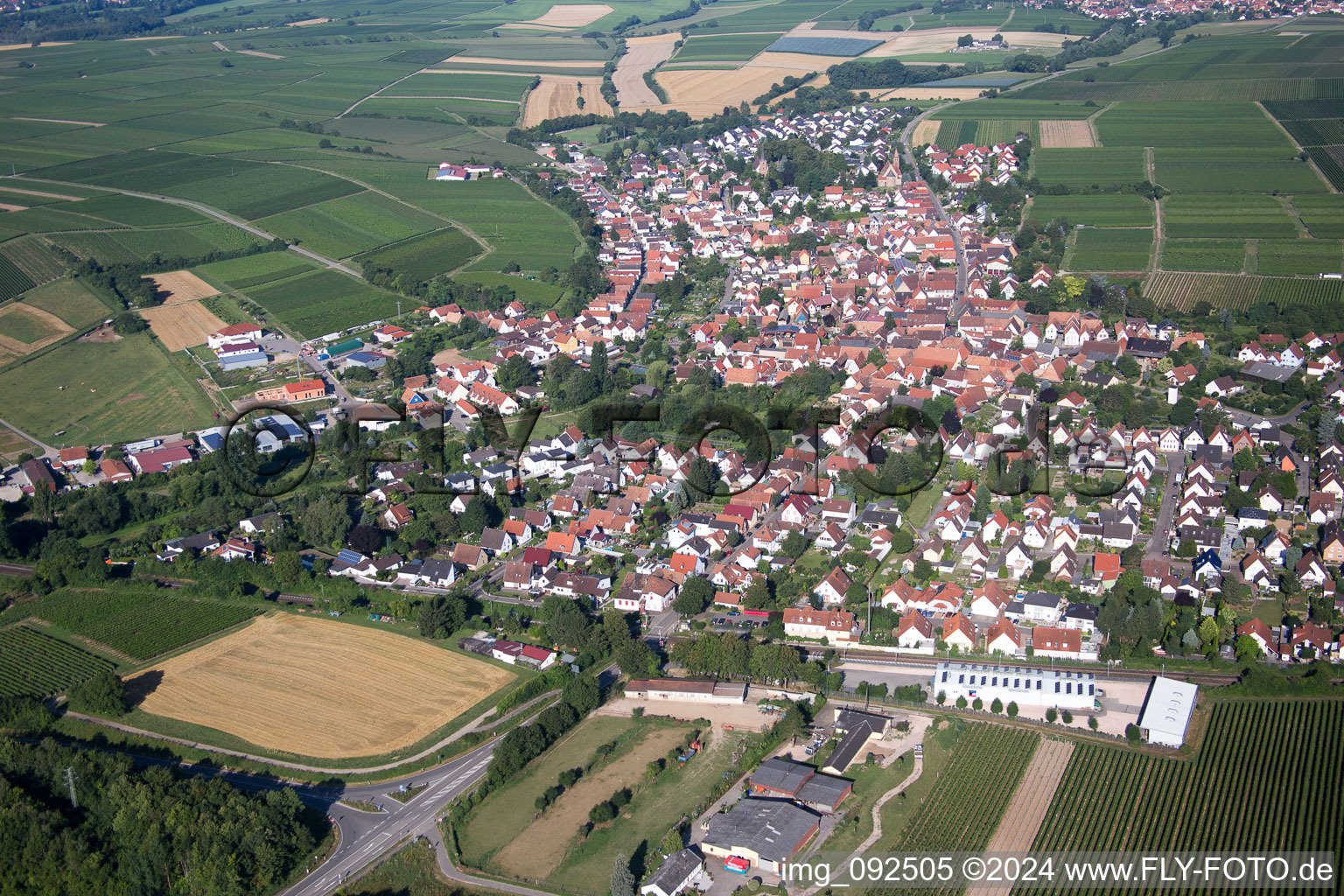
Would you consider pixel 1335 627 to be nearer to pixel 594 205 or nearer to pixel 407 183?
pixel 594 205

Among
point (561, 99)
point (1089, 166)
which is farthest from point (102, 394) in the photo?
point (561, 99)

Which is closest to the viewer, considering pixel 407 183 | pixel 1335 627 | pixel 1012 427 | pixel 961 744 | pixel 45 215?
pixel 961 744

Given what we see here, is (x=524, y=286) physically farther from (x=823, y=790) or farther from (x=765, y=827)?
(x=765, y=827)

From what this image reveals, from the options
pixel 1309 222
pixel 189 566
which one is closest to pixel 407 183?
pixel 189 566

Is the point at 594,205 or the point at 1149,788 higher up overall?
the point at 594,205

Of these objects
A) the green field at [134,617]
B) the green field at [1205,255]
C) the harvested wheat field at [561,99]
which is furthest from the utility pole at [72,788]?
the harvested wheat field at [561,99]

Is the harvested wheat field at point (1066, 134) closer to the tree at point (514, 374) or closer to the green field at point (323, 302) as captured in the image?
the tree at point (514, 374)
